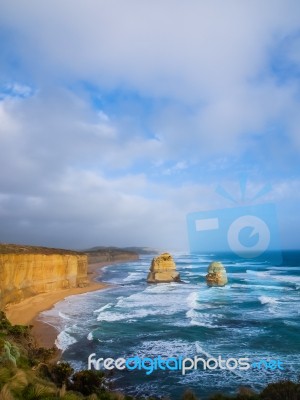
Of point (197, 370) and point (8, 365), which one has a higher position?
point (8, 365)

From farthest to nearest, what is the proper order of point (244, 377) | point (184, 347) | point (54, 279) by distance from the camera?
point (54, 279) → point (184, 347) → point (244, 377)

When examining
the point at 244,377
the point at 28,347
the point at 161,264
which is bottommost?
the point at 244,377

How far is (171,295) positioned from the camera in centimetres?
4069

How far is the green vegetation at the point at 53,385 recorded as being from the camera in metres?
9.12

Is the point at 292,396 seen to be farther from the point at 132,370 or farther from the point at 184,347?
the point at 184,347

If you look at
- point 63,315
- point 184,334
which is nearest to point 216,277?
point 63,315

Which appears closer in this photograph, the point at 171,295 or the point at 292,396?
the point at 292,396

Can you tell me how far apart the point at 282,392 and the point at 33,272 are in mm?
32515

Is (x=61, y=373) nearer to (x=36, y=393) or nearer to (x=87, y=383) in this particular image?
(x=87, y=383)

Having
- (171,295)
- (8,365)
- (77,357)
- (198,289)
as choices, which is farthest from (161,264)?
(8,365)

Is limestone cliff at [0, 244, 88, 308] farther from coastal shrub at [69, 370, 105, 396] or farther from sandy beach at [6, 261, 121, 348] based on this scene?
coastal shrub at [69, 370, 105, 396]

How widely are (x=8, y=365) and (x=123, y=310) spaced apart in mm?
20868

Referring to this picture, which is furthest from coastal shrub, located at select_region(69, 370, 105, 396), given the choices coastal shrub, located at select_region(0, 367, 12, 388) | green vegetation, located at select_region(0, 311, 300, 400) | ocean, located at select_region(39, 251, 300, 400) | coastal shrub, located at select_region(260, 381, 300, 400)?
coastal shrub, located at select_region(260, 381, 300, 400)

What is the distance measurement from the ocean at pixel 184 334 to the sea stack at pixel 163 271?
14.0m
